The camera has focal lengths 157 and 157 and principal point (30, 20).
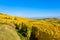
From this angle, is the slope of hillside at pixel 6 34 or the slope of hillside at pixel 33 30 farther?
the slope of hillside at pixel 33 30

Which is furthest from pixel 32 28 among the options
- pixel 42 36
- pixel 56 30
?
pixel 56 30

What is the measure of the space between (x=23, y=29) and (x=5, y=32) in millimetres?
3568

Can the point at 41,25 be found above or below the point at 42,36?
above

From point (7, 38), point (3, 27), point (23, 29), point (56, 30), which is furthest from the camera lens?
point (23, 29)

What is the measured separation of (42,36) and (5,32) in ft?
14.8

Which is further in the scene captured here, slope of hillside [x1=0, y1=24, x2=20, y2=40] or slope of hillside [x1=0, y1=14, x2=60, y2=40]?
slope of hillside [x1=0, y1=14, x2=60, y2=40]

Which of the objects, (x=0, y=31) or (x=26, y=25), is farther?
(x=26, y=25)

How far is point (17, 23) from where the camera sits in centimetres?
1791

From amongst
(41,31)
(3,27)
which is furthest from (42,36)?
(3,27)

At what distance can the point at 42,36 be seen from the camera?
1695cm

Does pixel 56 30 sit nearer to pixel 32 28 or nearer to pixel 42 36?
pixel 42 36

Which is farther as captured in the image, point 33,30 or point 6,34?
point 33,30

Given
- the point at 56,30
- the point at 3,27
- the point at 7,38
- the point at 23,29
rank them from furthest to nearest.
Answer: the point at 23,29 → the point at 56,30 → the point at 3,27 → the point at 7,38

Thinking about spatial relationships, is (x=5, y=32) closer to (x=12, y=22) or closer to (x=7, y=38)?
(x=7, y=38)
